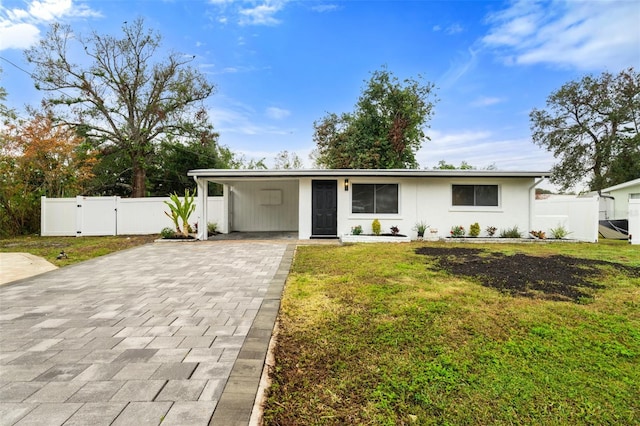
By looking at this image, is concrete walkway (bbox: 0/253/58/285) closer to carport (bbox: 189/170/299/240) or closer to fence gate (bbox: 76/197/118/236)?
fence gate (bbox: 76/197/118/236)

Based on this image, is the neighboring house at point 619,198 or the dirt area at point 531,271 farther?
the neighboring house at point 619,198

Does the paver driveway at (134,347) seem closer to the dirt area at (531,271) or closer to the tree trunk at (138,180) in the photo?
the dirt area at (531,271)

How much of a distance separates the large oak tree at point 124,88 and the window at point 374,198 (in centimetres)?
1353

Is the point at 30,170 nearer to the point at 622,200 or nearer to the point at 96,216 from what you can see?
the point at 96,216

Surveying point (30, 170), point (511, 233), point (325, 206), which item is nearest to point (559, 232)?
point (511, 233)

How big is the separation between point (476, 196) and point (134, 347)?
11.1 metres

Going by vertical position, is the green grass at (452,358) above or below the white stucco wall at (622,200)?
below

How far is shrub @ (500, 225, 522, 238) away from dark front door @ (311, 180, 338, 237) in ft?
19.5

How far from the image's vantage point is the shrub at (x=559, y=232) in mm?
10562

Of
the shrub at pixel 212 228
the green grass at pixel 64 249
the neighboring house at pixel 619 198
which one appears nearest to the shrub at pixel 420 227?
the shrub at pixel 212 228

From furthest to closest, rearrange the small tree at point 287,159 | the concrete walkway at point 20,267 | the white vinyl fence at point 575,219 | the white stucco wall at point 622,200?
the small tree at point 287,159
the white stucco wall at point 622,200
the white vinyl fence at point 575,219
the concrete walkway at point 20,267

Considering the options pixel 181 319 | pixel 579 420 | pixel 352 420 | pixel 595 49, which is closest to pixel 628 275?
pixel 579 420

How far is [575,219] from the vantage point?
10945 mm

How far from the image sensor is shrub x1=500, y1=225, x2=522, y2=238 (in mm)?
10586
